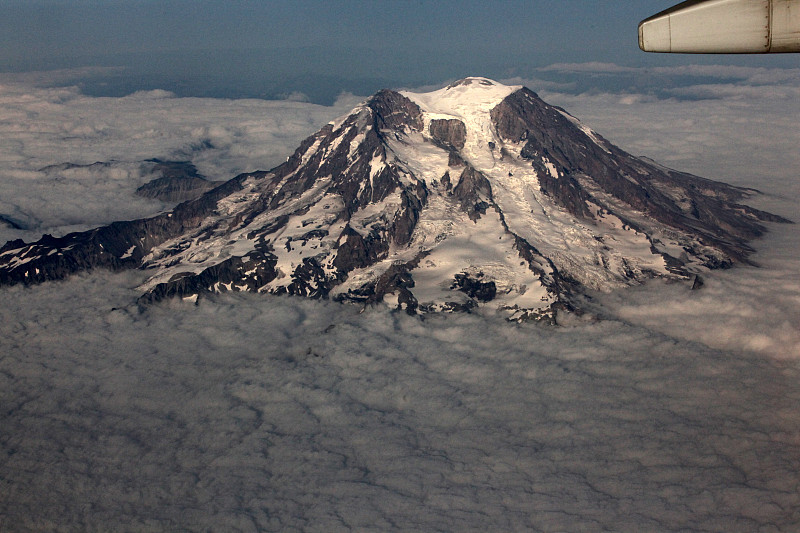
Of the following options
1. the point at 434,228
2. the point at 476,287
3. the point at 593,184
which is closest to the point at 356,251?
the point at 434,228

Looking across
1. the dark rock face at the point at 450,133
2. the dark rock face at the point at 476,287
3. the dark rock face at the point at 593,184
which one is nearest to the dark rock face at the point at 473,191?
the dark rock face at the point at 593,184

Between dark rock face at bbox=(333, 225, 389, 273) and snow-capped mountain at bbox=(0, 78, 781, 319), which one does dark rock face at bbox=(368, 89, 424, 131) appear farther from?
dark rock face at bbox=(333, 225, 389, 273)

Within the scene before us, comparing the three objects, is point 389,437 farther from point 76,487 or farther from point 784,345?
point 784,345

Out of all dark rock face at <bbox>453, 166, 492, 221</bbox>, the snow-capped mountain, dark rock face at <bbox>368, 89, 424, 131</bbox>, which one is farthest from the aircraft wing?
dark rock face at <bbox>368, 89, 424, 131</bbox>

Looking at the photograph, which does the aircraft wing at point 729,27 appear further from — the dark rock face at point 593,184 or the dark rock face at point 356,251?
the dark rock face at point 593,184

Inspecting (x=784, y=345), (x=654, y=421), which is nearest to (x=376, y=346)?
(x=654, y=421)

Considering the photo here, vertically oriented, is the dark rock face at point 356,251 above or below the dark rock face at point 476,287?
above

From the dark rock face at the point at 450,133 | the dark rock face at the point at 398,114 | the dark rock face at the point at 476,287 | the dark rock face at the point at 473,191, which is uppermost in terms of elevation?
the dark rock face at the point at 398,114
